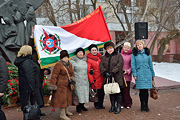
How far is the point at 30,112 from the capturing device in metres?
4.04

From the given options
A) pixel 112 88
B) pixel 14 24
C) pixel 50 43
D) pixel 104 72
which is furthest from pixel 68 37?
pixel 14 24

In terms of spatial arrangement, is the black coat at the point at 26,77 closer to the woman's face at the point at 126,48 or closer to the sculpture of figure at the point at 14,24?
the woman's face at the point at 126,48

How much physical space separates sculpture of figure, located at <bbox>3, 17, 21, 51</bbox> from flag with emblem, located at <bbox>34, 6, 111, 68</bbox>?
2.43 m

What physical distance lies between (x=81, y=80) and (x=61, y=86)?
65 centimetres

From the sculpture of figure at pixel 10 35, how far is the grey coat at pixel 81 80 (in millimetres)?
3367

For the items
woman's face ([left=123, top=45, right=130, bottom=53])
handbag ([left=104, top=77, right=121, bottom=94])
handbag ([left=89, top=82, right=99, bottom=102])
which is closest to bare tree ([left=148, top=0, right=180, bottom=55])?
woman's face ([left=123, top=45, right=130, bottom=53])

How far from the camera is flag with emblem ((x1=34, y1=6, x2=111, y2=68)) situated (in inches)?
205

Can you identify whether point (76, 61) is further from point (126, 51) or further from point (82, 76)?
point (126, 51)

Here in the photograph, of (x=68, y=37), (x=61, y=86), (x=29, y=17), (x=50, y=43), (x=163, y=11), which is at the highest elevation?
(x=163, y=11)

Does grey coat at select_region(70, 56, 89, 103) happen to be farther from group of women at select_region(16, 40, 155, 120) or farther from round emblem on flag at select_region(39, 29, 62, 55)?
round emblem on flag at select_region(39, 29, 62, 55)

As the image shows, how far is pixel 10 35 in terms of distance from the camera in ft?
23.6

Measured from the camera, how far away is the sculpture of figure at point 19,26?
280 inches

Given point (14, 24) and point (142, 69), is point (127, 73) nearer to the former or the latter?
point (142, 69)

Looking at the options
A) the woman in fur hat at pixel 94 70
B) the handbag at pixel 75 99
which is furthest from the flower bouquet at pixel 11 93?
the woman in fur hat at pixel 94 70
